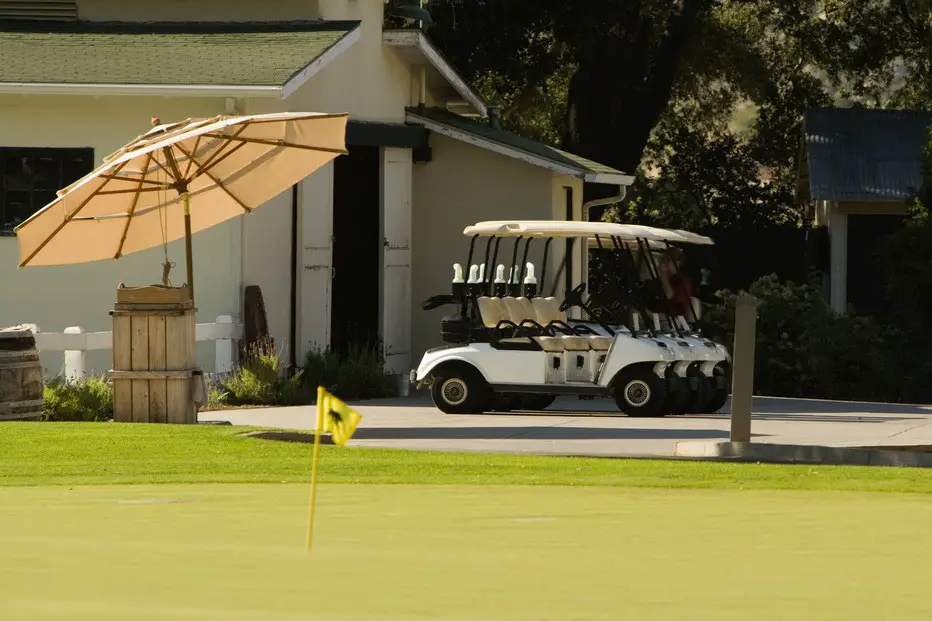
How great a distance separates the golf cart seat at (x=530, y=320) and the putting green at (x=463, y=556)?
8095 mm

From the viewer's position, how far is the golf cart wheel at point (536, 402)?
741 inches

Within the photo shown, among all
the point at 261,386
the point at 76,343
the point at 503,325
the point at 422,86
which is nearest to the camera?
the point at 76,343

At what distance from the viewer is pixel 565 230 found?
1756cm

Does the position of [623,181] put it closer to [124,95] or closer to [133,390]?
[124,95]

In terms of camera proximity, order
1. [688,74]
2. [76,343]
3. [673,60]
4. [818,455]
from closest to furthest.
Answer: [818,455] → [76,343] → [673,60] → [688,74]

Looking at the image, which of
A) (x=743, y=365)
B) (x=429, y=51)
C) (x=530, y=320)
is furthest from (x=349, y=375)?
(x=743, y=365)

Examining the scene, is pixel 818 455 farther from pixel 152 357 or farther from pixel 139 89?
pixel 139 89

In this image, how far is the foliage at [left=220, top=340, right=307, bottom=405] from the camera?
18.7m

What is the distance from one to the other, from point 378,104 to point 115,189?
250 inches

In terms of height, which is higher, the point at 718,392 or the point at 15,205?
the point at 15,205

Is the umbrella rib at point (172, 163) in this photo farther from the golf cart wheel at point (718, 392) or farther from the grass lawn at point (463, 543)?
the golf cart wheel at point (718, 392)

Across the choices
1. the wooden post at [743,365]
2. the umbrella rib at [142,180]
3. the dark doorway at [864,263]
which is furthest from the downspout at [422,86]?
the wooden post at [743,365]

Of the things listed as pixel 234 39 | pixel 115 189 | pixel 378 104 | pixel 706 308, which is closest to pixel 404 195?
pixel 378 104

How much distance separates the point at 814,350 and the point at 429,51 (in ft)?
19.5
